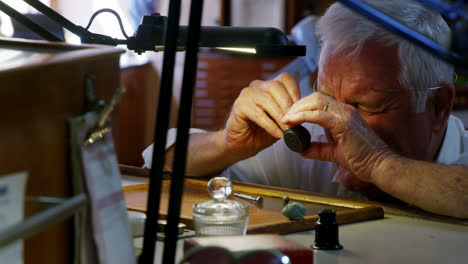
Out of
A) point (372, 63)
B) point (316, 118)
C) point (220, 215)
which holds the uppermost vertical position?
point (372, 63)

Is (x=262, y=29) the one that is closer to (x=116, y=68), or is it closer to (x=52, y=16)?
(x=52, y=16)

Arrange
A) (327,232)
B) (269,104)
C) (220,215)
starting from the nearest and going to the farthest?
(220,215) < (327,232) < (269,104)

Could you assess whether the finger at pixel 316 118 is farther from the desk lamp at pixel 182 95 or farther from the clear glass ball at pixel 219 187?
the desk lamp at pixel 182 95

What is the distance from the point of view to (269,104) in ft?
5.53

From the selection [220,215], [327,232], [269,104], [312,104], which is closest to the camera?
[220,215]

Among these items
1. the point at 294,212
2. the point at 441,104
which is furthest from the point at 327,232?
the point at 441,104

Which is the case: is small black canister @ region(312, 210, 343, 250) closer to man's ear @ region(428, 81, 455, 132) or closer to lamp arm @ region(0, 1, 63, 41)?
lamp arm @ region(0, 1, 63, 41)

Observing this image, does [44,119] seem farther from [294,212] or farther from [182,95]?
[294,212]

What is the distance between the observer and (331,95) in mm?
1715

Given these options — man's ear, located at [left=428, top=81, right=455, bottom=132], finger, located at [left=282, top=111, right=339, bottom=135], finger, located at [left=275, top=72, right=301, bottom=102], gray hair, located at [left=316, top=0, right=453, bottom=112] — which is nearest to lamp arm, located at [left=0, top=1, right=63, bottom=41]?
finger, located at [left=282, top=111, right=339, bottom=135]

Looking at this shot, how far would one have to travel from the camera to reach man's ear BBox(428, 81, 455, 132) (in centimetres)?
176

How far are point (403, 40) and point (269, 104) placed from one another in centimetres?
39

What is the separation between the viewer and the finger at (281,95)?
1.68 m

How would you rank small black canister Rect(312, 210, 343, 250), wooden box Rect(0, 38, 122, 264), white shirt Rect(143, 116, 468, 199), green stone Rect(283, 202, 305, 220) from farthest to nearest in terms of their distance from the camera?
white shirt Rect(143, 116, 468, 199)
green stone Rect(283, 202, 305, 220)
small black canister Rect(312, 210, 343, 250)
wooden box Rect(0, 38, 122, 264)
